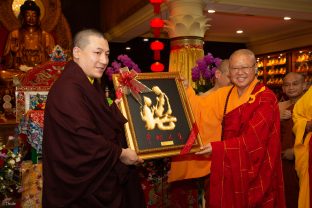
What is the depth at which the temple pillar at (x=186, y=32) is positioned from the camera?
5844 mm

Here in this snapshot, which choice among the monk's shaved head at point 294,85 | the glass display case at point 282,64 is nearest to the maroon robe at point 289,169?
the monk's shaved head at point 294,85

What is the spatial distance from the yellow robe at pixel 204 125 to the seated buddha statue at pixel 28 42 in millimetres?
4982

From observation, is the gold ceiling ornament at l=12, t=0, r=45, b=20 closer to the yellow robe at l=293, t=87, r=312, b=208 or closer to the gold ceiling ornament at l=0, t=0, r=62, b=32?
the gold ceiling ornament at l=0, t=0, r=62, b=32

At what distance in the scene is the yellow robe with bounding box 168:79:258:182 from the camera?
8.19 feet

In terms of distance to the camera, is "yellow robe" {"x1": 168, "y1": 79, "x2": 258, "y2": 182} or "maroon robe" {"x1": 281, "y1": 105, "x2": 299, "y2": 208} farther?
"maroon robe" {"x1": 281, "y1": 105, "x2": 299, "y2": 208}

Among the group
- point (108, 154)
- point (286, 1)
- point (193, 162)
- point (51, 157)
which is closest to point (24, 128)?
point (51, 157)

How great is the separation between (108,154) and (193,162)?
3.21 feet

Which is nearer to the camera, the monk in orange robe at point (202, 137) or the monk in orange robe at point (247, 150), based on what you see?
the monk in orange robe at point (247, 150)

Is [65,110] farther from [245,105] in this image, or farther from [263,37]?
[263,37]

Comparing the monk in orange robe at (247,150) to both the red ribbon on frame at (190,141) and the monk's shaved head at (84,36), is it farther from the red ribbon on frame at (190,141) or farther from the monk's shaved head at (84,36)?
the monk's shaved head at (84,36)

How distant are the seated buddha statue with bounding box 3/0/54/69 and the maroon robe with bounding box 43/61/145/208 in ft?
17.5

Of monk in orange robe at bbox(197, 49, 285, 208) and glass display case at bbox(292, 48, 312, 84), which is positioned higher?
glass display case at bbox(292, 48, 312, 84)

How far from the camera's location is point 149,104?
225 cm

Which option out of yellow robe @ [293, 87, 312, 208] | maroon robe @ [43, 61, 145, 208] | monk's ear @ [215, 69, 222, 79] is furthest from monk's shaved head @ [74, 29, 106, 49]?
yellow robe @ [293, 87, 312, 208]
